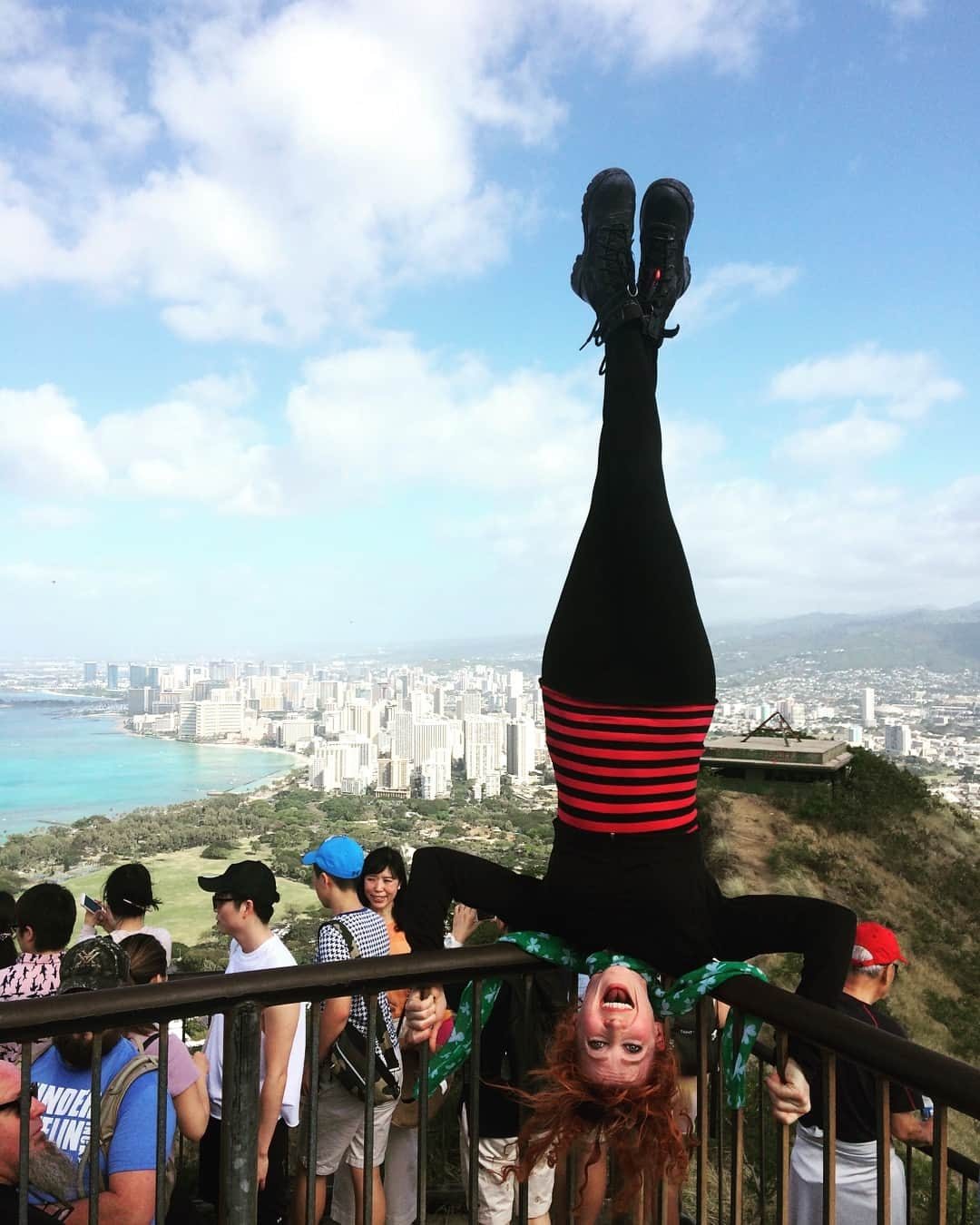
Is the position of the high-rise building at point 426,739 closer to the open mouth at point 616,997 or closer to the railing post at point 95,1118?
the railing post at point 95,1118

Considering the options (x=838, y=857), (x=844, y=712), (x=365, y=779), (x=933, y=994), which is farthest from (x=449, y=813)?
(x=844, y=712)

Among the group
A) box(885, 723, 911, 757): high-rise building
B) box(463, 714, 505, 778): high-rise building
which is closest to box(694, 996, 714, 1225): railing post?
box(463, 714, 505, 778): high-rise building

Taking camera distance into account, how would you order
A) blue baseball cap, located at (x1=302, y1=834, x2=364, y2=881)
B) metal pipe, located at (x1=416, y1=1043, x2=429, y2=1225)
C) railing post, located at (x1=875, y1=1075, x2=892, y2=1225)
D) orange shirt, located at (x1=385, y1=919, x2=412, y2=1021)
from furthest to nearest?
blue baseball cap, located at (x1=302, y1=834, x2=364, y2=881)
orange shirt, located at (x1=385, y1=919, x2=412, y2=1021)
metal pipe, located at (x1=416, y1=1043, x2=429, y2=1225)
railing post, located at (x1=875, y1=1075, x2=892, y2=1225)

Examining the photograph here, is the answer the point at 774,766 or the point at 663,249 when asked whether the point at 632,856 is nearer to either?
the point at 663,249

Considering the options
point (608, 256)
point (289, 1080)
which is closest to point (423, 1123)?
point (289, 1080)

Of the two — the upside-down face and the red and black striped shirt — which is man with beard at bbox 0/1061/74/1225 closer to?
the upside-down face
